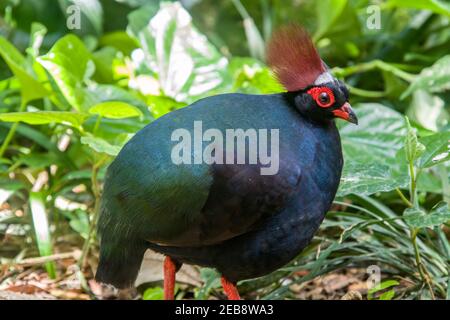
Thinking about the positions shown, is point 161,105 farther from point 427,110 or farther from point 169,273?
point 427,110

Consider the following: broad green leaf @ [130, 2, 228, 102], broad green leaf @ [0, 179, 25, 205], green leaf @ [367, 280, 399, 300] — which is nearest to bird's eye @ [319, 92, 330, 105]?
green leaf @ [367, 280, 399, 300]

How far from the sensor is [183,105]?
3.03 meters

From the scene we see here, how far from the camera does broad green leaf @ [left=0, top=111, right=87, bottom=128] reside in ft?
8.39

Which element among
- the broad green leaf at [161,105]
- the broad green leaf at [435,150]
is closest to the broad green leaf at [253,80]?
the broad green leaf at [161,105]

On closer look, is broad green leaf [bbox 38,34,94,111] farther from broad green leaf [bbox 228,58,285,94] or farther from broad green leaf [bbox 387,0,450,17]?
broad green leaf [bbox 387,0,450,17]

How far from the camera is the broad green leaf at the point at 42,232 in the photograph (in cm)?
298

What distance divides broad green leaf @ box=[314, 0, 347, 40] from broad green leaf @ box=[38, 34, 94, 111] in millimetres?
1438

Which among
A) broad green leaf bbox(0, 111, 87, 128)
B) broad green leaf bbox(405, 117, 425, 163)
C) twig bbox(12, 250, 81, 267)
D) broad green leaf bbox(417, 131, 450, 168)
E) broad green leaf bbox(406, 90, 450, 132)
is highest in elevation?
broad green leaf bbox(405, 117, 425, 163)

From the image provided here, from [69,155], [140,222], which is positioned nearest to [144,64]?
[69,155]

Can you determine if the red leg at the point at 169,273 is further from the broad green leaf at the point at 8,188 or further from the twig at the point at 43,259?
the broad green leaf at the point at 8,188

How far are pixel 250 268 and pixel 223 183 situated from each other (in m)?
0.30

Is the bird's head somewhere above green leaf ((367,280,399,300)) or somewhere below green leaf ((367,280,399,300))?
above

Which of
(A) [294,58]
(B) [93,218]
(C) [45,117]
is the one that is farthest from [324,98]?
(B) [93,218]
